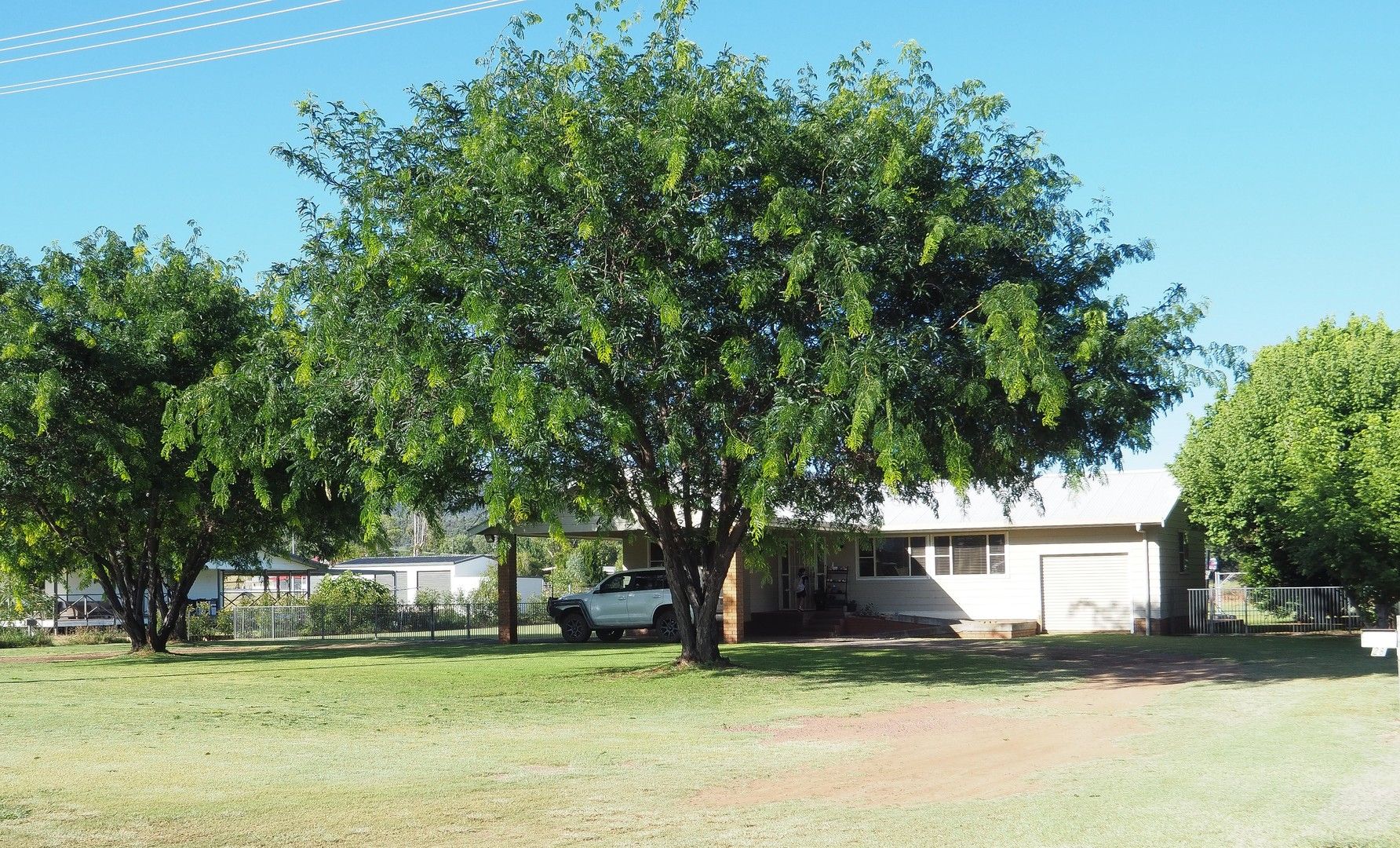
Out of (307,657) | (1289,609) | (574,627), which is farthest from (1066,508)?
(307,657)

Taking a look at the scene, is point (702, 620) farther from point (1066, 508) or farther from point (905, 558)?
point (1066, 508)

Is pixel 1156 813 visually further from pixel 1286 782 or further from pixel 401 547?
pixel 401 547

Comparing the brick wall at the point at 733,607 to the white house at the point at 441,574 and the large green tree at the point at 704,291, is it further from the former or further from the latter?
the white house at the point at 441,574

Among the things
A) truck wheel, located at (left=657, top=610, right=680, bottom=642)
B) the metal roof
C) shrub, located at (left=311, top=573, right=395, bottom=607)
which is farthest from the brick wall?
shrub, located at (left=311, top=573, right=395, bottom=607)

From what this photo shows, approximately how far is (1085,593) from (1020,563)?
73.3 inches

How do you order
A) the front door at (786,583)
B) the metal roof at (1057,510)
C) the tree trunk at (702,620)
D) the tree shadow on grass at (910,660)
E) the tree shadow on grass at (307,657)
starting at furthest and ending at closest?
the front door at (786,583), the metal roof at (1057,510), the tree shadow on grass at (307,657), the tree trunk at (702,620), the tree shadow on grass at (910,660)

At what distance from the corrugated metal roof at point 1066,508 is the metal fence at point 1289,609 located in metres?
3.27

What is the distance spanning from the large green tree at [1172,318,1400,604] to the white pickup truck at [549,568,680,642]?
15114mm

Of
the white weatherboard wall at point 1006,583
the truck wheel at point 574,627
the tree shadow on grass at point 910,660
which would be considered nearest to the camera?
the tree shadow on grass at point 910,660

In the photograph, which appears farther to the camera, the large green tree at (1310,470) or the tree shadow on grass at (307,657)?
the large green tree at (1310,470)

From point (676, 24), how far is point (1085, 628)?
2303cm

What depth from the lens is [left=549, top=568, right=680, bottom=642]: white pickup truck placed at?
32438mm

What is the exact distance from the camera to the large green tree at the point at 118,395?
23.4 m

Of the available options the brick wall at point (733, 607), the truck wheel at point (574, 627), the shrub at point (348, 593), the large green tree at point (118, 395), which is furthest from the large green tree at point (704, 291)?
the shrub at point (348, 593)
